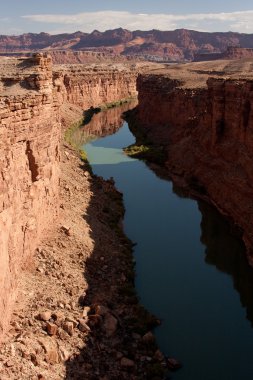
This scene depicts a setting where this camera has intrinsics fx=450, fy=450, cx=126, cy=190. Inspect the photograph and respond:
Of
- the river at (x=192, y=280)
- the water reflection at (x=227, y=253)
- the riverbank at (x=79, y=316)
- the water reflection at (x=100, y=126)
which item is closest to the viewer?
the riverbank at (x=79, y=316)

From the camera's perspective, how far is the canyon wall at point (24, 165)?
13680 mm

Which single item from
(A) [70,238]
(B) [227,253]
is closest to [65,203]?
(A) [70,238]

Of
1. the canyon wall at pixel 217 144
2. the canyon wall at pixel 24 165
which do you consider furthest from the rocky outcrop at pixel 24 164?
the canyon wall at pixel 217 144

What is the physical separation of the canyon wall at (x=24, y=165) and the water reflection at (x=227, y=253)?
9124 mm

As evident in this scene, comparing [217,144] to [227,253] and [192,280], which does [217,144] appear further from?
[192,280]

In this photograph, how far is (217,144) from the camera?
109 feet

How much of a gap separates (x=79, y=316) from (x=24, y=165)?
561cm

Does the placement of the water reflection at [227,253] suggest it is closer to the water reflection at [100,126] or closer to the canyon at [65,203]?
the canyon at [65,203]

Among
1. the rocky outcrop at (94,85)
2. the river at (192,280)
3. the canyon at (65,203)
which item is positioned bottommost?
the river at (192,280)

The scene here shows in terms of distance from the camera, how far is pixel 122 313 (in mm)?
16922

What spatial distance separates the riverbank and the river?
3.90ft

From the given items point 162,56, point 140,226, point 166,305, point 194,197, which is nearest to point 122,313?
point 166,305

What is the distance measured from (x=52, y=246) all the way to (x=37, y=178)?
10.3ft

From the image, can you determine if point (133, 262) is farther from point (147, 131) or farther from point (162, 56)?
point (162, 56)
